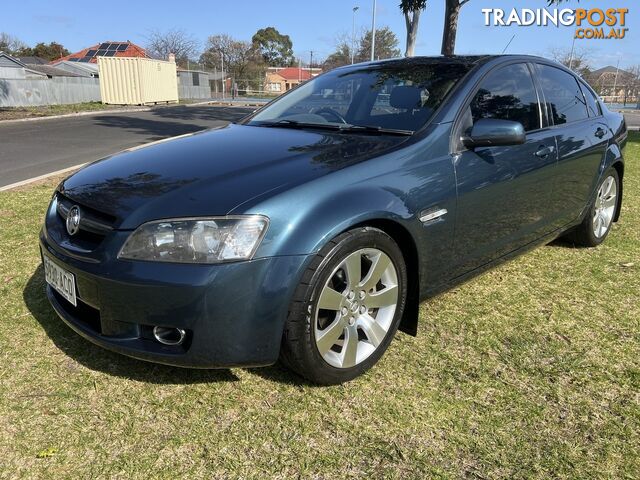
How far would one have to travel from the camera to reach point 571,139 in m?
3.67

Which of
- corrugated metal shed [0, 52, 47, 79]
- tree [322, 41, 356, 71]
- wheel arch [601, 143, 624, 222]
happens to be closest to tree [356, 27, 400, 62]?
tree [322, 41, 356, 71]

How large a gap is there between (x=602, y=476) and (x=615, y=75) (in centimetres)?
5865

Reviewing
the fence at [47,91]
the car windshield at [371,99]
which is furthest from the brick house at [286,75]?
the car windshield at [371,99]

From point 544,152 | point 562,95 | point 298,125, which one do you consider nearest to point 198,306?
point 298,125

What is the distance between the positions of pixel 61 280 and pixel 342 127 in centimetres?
168

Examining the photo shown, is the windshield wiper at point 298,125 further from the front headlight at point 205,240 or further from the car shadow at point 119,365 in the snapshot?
the car shadow at point 119,365

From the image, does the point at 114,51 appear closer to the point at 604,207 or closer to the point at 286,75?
the point at 286,75

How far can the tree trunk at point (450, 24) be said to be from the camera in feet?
33.6

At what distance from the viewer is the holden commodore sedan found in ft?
6.63

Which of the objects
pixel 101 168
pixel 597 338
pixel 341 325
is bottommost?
pixel 597 338

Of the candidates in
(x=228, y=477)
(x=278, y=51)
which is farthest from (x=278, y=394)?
(x=278, y=51)

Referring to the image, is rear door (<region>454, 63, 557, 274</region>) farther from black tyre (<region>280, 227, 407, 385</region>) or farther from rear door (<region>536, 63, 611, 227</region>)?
black tyre (<region>280, 227, 407, 385</region>)

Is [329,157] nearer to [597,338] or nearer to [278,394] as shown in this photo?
[278,394]

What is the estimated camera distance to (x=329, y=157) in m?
2.46
